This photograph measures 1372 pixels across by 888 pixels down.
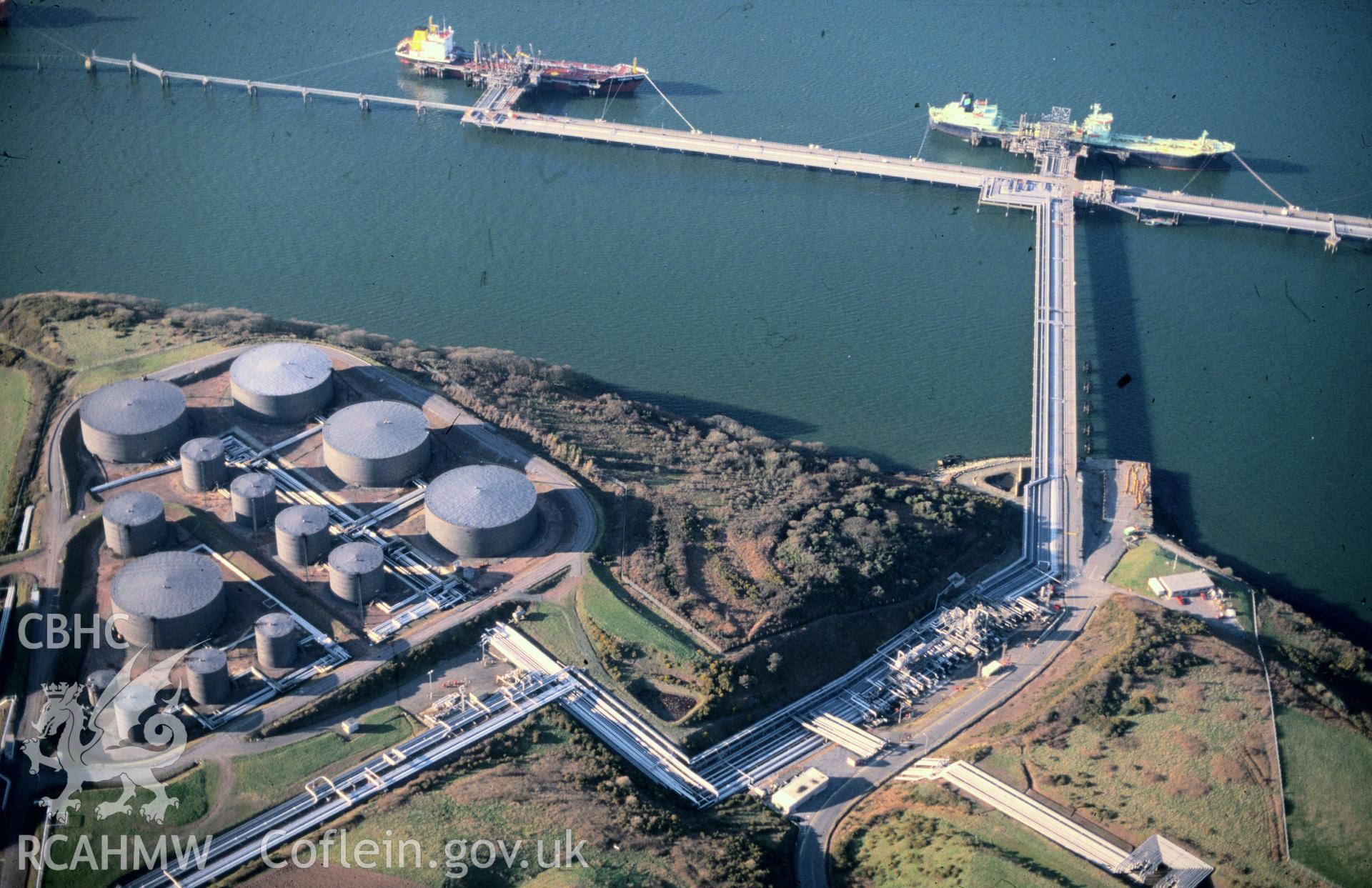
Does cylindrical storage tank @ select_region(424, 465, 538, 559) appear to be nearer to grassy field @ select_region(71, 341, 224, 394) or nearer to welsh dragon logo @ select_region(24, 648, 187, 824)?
welsh dragon logo @ select_region(24, 648, 187, 824)

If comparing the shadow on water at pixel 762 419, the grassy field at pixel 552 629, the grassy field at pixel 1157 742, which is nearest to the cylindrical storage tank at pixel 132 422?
the grassy field at pixel 552 629

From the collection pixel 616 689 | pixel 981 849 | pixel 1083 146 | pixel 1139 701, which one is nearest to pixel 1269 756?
pixel 1139 701

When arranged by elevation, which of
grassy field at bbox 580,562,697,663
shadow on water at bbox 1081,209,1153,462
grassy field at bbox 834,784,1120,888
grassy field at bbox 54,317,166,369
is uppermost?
shadow on water at bbox 1081,209,1153,462

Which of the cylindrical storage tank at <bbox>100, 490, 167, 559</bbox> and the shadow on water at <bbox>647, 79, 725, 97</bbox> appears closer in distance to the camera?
the cylindrical storage tank at <bbox>100, 490, 167, 559</bbox>

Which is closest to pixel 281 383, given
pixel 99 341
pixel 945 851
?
pixel 99 341

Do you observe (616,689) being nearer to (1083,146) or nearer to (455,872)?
(455,872)

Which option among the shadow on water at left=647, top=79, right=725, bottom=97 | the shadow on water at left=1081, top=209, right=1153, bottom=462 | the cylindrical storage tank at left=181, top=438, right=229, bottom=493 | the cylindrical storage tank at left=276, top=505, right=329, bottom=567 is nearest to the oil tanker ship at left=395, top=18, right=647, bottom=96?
the shadow on water at left=647, top=79, right=725, bottom=97

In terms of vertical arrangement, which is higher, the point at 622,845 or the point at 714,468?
the point at 714,468
